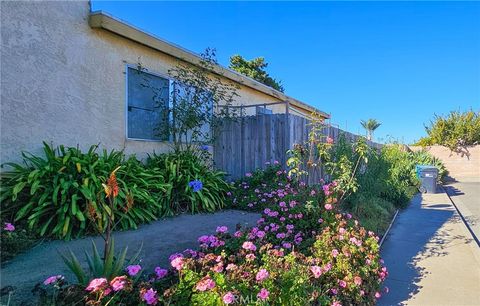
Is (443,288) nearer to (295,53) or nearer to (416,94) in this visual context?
(295,53)

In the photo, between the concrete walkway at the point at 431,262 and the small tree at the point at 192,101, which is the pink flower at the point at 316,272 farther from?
the small tree at the point at 192,101

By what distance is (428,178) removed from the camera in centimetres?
1072

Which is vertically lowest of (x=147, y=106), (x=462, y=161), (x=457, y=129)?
(x=462, y=161)

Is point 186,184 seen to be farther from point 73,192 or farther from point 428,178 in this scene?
point 428,178

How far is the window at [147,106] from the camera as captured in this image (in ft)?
17.6

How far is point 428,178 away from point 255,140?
26.4 ft

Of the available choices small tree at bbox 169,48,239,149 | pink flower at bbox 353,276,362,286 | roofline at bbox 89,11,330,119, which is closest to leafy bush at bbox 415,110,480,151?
roofline at bbox 89,11,330,119

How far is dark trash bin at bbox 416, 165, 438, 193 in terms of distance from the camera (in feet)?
35.0

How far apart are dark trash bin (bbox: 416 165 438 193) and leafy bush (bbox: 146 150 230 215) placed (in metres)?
9.01

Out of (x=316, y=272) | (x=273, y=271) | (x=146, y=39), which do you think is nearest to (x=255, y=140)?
(x=146, y=39)

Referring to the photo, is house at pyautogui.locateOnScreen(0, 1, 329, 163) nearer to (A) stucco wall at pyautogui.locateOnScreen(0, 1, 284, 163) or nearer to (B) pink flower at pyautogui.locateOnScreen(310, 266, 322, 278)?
(A) stucco wall at pyautogui.locateOnScreen(0, 1, 284, 163)

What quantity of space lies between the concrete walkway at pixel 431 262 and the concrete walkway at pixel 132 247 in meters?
2.13

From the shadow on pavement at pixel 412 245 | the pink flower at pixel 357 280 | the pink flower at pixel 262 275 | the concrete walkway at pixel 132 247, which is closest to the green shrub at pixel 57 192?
the concrete walkway at pixel 132 247

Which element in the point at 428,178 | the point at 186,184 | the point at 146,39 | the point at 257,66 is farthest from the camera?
the point at 257,66
